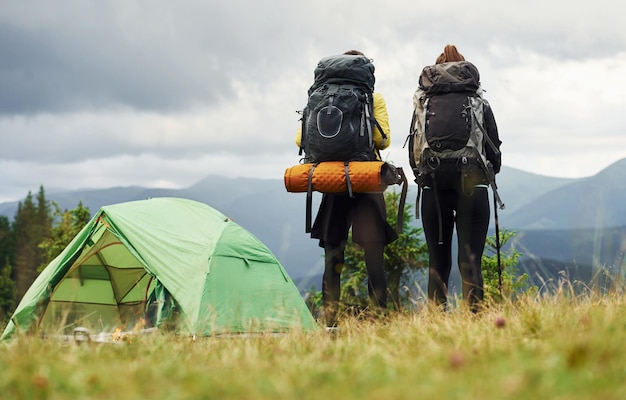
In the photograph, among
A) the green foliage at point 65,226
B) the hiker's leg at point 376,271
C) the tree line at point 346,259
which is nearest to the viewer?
the hiker's leg at point 376,271

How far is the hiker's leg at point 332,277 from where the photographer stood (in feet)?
23.7

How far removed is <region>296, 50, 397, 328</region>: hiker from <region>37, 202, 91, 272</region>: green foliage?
89.8ft

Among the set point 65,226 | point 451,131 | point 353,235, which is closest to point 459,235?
point 451,131

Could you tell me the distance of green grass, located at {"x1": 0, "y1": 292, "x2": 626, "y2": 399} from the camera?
319 centimetres

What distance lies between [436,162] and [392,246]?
43.6 ft

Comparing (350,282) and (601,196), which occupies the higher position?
(601,196)

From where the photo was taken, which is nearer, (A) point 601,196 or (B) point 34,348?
(B) point 34,348

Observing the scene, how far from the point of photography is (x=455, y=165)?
263 inches

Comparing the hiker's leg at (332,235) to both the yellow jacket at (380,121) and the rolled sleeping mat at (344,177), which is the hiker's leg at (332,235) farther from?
the yellow jacket at (380,121)

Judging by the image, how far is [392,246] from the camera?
19.9 metres

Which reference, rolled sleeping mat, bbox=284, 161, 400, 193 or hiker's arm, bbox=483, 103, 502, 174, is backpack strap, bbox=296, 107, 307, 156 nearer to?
rolled sleeping mat, bbox=284, 161, 400, 193

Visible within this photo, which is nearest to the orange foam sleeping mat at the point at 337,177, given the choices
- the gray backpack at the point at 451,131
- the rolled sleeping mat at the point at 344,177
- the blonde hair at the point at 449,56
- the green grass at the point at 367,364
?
the rolled sleeping mat at the point at 344,177

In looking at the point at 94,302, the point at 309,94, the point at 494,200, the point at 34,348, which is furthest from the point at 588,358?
the point at 94,302

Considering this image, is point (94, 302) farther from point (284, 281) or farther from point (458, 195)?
point (458, 195)
